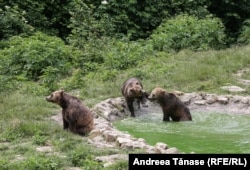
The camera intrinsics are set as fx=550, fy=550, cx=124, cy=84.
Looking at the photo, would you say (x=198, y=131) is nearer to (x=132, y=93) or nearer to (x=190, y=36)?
(x=132, y=93)

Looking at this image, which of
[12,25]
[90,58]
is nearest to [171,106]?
[90,58]

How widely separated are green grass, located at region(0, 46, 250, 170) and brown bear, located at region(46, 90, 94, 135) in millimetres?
275

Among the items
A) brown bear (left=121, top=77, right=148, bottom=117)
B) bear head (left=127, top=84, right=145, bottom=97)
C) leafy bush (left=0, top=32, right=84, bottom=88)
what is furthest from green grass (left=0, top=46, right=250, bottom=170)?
leafy bush (left=0, top=32, right=84, bottom=88)

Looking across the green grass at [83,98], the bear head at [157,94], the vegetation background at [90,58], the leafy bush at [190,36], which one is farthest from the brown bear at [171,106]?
the leafy bush at [190,36]

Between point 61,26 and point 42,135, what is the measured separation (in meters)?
12.6

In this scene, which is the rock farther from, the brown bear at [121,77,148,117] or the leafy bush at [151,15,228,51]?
the leafy bush at [151,15,228,51]

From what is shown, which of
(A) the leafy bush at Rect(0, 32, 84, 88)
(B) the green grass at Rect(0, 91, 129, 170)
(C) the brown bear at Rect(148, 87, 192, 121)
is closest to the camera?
(B) the green grass at Rect(0, 91, 129, 170)

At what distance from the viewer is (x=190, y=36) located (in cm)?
1877

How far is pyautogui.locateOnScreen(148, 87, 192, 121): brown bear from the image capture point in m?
11.9

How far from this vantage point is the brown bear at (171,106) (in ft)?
39.0

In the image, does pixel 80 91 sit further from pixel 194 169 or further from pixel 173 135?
pixel 194 169

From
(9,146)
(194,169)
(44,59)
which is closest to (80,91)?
(44,59)

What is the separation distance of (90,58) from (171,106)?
17.5 ft

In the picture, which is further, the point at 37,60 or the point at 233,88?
the point at 37,60
